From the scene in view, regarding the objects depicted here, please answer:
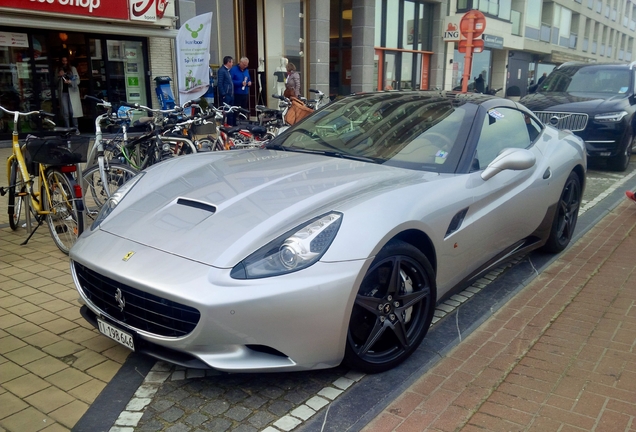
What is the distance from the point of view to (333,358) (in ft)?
9.06

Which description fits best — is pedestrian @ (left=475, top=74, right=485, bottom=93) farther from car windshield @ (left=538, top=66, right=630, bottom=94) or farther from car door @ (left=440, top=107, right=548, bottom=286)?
car door @ (left=440, top=107, right=548, bottom=286)

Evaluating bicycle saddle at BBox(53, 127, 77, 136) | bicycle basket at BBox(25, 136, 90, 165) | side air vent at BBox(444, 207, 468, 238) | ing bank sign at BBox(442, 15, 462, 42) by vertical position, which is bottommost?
side air vent at BBox(444, 207, 468, 238)

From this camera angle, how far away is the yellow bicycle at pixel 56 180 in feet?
15.5

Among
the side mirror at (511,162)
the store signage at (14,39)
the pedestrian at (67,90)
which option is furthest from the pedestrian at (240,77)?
the side mirror at (511,162)

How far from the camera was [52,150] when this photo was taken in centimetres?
474

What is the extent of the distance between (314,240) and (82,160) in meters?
3.04

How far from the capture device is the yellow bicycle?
473 centimetres

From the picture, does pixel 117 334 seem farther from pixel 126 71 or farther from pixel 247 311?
pixel 126 71

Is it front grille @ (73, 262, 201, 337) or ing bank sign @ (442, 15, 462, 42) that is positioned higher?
ing bank sign @ (442, 15, 462, 42)

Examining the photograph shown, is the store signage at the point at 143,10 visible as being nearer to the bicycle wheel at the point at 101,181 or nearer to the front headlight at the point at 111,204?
the bicycle wheel at the point at 101,181

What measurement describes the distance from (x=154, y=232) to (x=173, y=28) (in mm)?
11651

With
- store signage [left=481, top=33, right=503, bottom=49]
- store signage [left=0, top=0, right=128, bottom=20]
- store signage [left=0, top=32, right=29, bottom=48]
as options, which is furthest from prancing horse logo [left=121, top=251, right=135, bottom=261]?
store signage [left=481, top=33, right=503, bottom=49]

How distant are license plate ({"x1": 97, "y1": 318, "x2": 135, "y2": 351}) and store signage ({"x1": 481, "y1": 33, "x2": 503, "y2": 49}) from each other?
26918 mm

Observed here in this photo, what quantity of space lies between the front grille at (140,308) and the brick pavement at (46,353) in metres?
0.42
